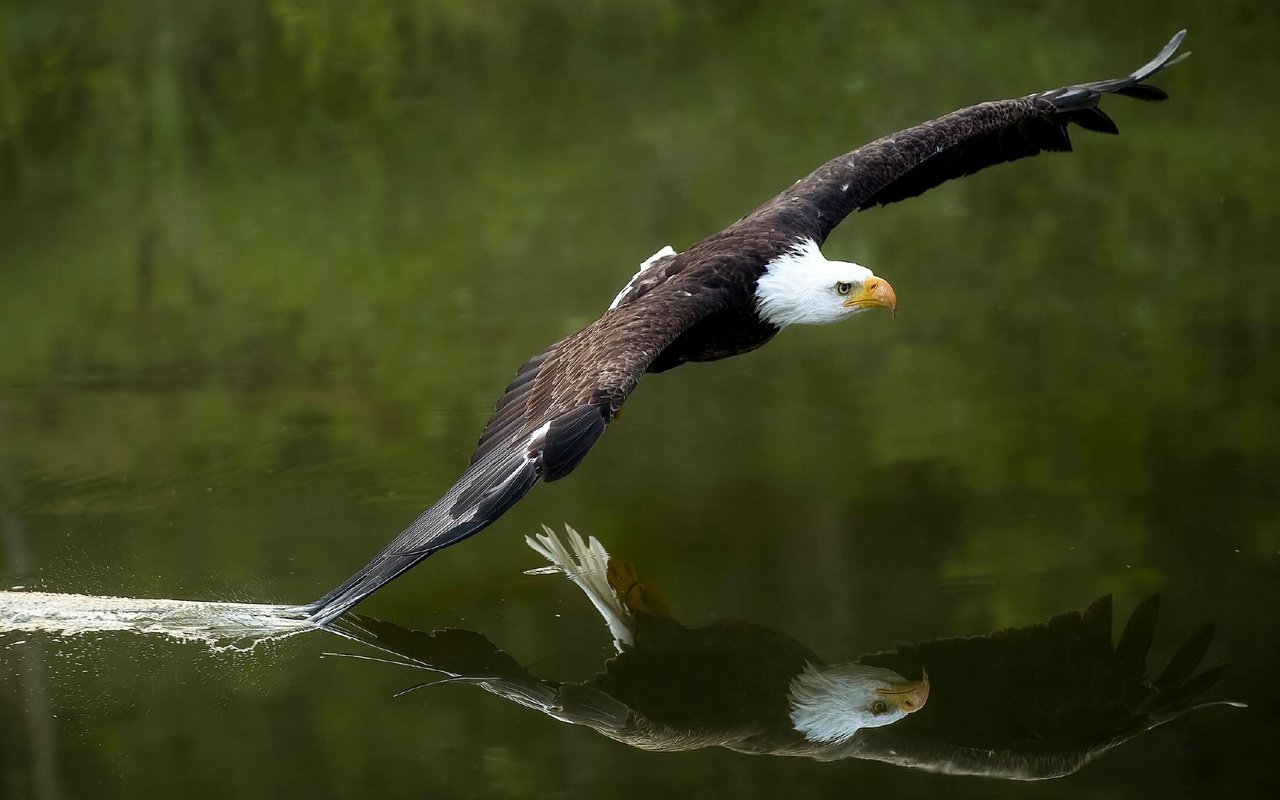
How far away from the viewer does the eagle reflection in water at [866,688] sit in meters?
6.50

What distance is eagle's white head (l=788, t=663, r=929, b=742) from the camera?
6.67 metres

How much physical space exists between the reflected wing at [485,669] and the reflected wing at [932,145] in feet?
9.30

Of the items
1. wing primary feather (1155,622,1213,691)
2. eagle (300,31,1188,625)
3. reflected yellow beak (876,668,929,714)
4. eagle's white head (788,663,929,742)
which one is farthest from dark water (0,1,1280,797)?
eagle (300,31,1188,625)

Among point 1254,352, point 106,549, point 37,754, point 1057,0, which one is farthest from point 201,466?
point 1057,0

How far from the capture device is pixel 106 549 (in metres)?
8.62

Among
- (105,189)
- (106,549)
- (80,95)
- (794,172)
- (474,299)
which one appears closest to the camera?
(106,549)

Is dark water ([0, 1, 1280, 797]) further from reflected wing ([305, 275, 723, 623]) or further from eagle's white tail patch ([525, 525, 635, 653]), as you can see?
reflected wing ([305, 275, 723, 623])

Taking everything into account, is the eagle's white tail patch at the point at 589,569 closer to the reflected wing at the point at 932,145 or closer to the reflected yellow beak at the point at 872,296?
the reflected yellow beak at the point at 872,296

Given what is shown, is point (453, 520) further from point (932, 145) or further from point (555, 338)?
point (555, 338)

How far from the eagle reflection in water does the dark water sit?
0.36ft

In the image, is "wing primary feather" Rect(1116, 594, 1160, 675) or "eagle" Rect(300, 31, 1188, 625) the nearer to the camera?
"eagle" Rect(300, 31, 1188, 625)

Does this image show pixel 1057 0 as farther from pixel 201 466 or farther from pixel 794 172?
pixel 201 466

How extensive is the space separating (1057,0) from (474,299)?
7445mm

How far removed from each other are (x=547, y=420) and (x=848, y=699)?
1918mm
